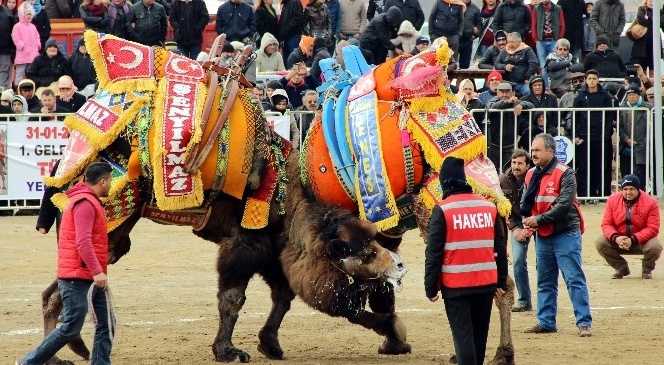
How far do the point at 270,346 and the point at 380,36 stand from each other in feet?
37.4

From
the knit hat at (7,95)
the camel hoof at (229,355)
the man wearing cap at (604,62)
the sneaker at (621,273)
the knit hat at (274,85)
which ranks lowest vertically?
the sneaker at (621,273)

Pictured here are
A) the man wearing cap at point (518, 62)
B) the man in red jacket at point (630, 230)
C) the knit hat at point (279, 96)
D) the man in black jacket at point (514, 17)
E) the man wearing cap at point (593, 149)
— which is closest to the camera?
the man in red jacket at point (630, 230)

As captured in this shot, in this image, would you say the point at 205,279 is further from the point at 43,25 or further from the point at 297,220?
the point at 43,25

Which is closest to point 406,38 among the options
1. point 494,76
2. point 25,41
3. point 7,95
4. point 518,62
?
point 518,62

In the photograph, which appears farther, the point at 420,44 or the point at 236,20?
the point at 236,20

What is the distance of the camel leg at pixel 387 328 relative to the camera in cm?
951

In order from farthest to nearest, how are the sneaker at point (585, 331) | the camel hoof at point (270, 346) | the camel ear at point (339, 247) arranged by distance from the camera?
1. the sneaker at point (585, 331)
2. the camel hoof at point (270, 346)
3. the camel ear at point (339, 247)

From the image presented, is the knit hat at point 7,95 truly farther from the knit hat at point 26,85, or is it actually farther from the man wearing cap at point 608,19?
the man wearing cap at point 608,19

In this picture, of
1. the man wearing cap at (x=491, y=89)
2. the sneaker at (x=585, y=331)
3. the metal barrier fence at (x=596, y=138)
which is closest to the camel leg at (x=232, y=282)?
the sneaker at (x=585, y=331)

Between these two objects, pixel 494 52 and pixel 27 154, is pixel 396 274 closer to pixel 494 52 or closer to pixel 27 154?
pixel 27 154

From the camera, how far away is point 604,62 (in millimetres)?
21328

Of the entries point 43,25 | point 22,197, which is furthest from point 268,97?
point 43,25

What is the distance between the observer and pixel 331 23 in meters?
22.5

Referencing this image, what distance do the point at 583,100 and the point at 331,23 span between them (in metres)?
5.49
